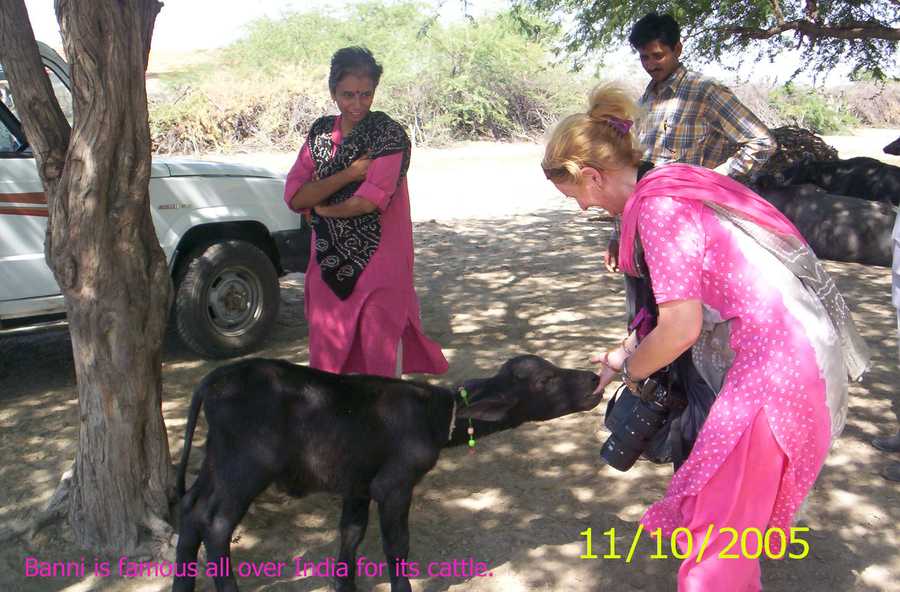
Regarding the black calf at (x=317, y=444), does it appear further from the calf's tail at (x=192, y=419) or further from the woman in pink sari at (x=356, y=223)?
the woman in pink sari at (x=356, y=223)

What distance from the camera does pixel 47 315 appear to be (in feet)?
17.9

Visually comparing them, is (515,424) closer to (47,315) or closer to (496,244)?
(47,315)

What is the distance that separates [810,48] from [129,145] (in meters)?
9.97

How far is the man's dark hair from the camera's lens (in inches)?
178

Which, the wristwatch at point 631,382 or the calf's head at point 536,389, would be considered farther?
the calf's head at point 536,389

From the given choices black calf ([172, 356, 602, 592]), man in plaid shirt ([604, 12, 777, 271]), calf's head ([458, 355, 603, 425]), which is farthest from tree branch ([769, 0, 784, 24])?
black calf ([172, 356, 602, 592])

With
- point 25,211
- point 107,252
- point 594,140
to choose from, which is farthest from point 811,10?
point 107,252

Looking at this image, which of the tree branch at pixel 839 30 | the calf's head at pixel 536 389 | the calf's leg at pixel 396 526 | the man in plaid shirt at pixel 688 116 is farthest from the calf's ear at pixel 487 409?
the tree branch at pixel 839 30

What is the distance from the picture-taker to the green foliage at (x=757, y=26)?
9.11m

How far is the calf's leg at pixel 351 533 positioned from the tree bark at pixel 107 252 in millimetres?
852

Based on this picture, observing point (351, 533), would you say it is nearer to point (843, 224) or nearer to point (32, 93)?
point (32, 93)

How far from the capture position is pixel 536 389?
3.58m

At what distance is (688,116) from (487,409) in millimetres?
2233

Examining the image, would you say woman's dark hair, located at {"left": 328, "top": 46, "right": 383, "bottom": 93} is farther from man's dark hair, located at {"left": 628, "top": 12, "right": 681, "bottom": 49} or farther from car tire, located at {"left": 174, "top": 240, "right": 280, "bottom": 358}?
car tire, located at {"left": 174, "top": 240, "right": 280, "bottom": 358}
